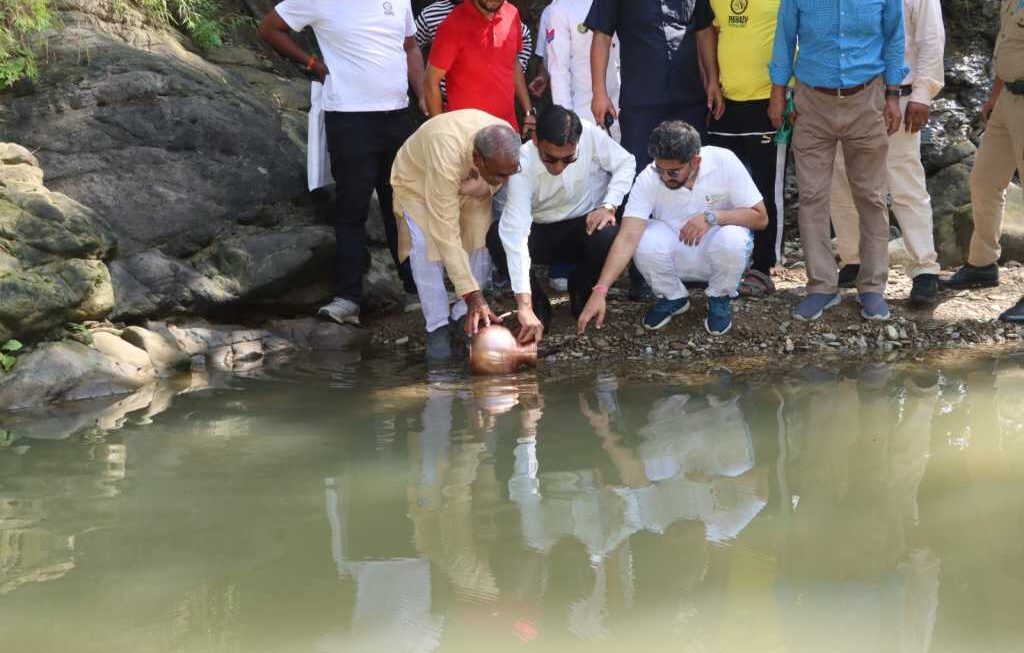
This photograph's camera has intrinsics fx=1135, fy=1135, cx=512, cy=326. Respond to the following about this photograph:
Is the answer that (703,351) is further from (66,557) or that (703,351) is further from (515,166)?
(66,557)

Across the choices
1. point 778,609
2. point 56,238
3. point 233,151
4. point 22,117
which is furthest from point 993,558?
point 22,117

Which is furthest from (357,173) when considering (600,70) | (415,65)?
(600,70)

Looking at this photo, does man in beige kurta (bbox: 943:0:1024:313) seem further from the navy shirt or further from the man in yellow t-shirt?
the navy shirt

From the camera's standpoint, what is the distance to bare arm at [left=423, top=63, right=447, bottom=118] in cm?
609

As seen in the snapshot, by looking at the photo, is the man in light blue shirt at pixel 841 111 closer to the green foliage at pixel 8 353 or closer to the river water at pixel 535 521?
the river water at pixel 535 521

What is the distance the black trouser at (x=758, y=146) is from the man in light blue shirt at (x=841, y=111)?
0.20m

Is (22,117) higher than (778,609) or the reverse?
higher

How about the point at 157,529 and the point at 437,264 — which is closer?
the point at 157,529

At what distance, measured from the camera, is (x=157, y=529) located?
3.40m

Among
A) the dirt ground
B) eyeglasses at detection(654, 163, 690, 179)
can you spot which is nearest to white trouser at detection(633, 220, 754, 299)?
the dirt ground

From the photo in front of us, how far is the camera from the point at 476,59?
6148 mm

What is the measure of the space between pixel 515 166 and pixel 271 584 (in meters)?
2.60

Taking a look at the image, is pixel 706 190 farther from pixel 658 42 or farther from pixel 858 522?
pixel 858 522

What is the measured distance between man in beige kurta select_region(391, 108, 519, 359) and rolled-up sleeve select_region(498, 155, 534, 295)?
9 centimetres
